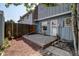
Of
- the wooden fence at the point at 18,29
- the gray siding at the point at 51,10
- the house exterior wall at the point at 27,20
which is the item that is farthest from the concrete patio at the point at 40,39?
the gray siding at the point at 51,10

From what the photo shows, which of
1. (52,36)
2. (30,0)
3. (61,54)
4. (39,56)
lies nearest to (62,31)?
(52,36)

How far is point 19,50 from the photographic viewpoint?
230cm

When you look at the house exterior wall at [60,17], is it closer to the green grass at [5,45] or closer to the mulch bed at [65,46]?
the mulch bed at [65,46]

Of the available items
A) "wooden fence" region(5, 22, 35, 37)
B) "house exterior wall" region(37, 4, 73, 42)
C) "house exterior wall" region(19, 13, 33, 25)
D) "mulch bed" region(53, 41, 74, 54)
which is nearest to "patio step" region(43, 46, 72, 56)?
"mulch bed" region(53, 41, 74, 54)

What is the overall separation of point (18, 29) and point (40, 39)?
0.39 m

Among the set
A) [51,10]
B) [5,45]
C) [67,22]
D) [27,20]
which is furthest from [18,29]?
[67,22]

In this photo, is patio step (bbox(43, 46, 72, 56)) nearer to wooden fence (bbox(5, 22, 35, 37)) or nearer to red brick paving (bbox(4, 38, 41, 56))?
red brick paving (bbox(4, 38, 41, 56))

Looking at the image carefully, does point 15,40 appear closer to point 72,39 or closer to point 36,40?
point 36,40

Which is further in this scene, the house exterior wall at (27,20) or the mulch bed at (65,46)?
the house exterior wall at (27,20)

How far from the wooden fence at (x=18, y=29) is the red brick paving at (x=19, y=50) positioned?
144 mm

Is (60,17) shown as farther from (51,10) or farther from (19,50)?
(19,50)

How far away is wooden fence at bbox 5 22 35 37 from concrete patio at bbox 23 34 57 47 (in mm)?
86

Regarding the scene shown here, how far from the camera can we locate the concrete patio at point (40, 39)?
7.63ft

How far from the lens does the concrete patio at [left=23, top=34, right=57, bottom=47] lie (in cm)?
232
